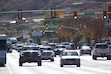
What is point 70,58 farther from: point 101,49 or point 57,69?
point 101,49

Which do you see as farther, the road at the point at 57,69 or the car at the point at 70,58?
the car at the point at 70,58

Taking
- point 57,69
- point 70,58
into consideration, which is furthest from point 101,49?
point 57,69

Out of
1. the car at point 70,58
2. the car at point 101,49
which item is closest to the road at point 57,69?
the car at point 70,58

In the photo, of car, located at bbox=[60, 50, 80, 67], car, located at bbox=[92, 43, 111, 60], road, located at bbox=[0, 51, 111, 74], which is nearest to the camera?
road, located at bbox=[0, 51, 111, 74]

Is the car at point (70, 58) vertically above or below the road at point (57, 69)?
above

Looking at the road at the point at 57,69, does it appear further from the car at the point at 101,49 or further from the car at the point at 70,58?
the car at the point at 101,49

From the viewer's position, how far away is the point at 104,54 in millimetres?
60781

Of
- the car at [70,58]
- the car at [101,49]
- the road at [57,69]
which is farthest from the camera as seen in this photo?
the car at [101,49]

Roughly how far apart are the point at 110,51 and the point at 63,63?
17.0 meters

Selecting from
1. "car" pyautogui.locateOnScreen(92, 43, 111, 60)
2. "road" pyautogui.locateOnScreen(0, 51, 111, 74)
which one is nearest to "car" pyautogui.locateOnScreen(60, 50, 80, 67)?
"road" pyautogui.locateOnScreen(0, 51, 111, 74)

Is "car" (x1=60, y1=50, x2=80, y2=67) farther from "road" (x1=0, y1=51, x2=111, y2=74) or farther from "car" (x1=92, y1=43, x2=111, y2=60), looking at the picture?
"car" (x1=92, y1=43, x2=111, y2=60)

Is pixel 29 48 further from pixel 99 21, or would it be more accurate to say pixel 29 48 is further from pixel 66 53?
pixel 99 21

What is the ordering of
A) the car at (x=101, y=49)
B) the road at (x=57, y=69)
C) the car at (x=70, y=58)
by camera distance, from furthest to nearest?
1. the car at (x=101, y=49)
2. the car at (x=70, y=58)
3. the road at (x=57, y=69)

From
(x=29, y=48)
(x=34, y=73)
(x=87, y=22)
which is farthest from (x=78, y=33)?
(x=34, y=73)
